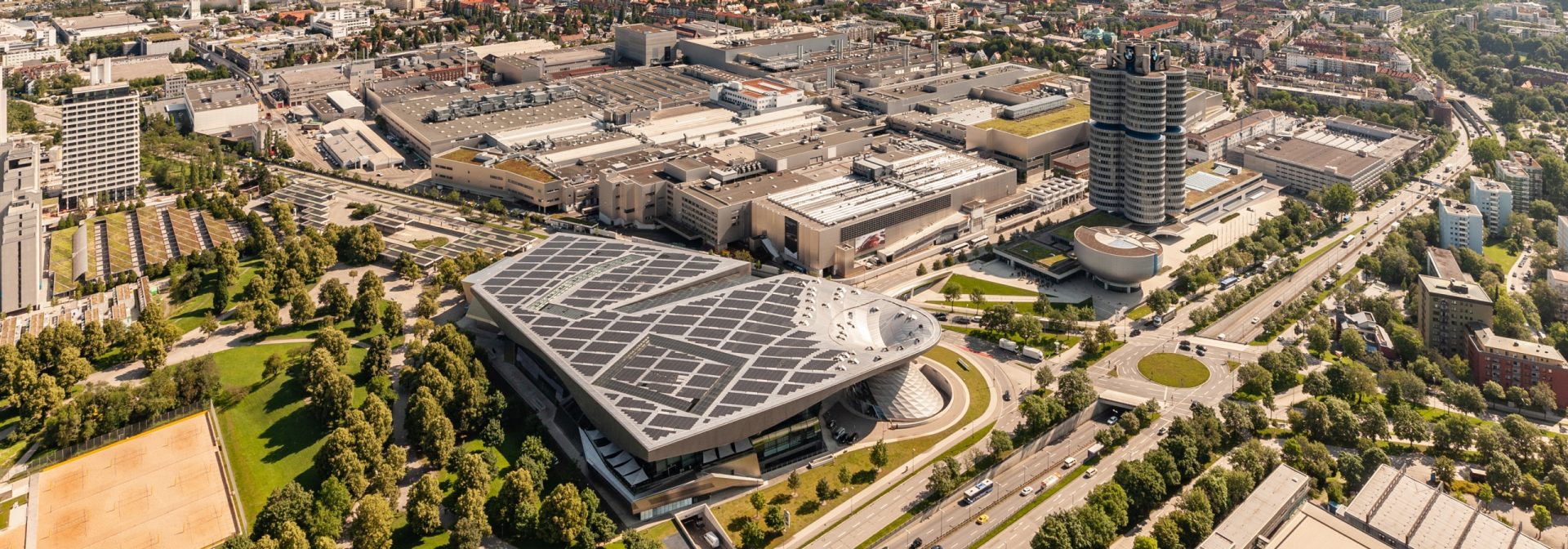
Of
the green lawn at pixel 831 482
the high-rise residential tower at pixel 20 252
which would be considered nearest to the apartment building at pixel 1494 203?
the green lawn at pixel 831 482

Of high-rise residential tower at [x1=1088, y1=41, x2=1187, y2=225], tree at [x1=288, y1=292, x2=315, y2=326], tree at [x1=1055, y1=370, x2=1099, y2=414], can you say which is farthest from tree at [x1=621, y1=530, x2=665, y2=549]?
high-rise residential tower at [x1=1088, y1=41, x2=1187, y2=225]

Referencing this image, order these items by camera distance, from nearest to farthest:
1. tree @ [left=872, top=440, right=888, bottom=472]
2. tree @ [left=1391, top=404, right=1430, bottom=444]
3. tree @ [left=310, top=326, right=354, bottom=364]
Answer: tree @ [left=872, top=440, right=888, bottom=472], tree @ [left=1391, top=404, right=1430, bottom=444], tree @ [left=310, top=326, right=354, bottom=364]

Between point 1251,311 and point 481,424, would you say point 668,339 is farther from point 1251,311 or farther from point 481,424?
point 1251,311

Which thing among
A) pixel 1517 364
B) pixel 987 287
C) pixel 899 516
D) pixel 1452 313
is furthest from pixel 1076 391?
pixel 1452 313

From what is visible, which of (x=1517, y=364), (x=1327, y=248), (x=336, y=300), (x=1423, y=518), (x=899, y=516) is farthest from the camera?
(x=1327, y=248)

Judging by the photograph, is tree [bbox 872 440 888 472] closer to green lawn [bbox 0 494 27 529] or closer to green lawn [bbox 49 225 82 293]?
green lawn [bbox 0 494 27 529]

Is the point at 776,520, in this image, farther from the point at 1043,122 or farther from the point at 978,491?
the point at 1043,122
